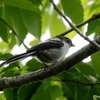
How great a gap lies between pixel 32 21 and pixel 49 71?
1.65ft

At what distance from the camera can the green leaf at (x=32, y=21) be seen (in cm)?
252

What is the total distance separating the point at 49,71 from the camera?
7.16ft

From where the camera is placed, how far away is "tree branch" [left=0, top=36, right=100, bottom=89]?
198cm

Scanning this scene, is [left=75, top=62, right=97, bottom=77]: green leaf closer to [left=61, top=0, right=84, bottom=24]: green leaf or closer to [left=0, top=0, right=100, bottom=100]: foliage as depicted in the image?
[left=0, top=0, right=100, bottom=100]: foliage

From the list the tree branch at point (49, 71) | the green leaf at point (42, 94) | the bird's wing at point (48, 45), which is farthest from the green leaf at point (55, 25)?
the tree branch at point (49, 71)

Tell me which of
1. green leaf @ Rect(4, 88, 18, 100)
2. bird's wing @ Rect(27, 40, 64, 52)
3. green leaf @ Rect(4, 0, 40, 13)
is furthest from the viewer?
bird's wing @ Rect(27, 40, 64, 52)

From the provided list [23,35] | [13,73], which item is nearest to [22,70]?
[13,73]

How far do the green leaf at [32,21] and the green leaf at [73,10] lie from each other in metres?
0.27

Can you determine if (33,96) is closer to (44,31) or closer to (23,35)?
(23,35)

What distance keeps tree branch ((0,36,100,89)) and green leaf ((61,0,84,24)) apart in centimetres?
40

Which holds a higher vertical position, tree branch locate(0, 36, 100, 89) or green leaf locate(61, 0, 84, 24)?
green leaf locate(61, 0, 84, 24)

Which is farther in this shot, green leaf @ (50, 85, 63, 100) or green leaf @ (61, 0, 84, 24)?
green leaf @ (50, 85, 63, 100)

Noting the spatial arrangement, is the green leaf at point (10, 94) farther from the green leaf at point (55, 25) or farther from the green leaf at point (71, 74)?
the green leaf at point (55, 25)

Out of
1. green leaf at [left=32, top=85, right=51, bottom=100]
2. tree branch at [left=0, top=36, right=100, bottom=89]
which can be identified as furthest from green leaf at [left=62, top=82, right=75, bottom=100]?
tree branch at [left=0, top=36, right=100, bottom=89]
